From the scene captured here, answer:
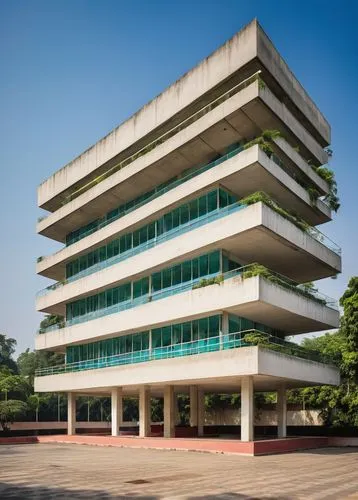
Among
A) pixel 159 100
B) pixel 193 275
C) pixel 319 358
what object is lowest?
pixel 319 358

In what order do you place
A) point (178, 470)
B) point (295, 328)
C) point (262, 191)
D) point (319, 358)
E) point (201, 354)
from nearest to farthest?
point (178, 470), point (201, 354), point (262, 191), point (319, 358), point (295, 328)

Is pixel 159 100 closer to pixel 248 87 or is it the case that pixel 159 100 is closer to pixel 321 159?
pixel 248 87

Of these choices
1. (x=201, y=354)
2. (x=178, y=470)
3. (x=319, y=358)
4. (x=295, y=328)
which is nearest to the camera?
(x=178, y=470)

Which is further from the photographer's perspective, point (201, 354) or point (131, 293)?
point (131, 293)

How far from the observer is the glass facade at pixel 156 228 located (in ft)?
106

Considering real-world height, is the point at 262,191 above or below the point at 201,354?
above

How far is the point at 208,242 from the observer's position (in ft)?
101

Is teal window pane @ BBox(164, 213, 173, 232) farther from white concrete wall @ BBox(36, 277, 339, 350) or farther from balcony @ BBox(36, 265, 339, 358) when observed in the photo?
white concrete wall @ BBox(36, 277, 339, 350)

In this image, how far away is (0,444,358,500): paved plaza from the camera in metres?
13.8

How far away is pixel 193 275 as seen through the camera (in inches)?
1289

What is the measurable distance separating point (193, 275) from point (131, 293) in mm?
6935

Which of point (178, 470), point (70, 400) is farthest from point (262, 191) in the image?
point (70, 400)

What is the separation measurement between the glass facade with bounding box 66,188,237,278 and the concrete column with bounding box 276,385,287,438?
1311 cm

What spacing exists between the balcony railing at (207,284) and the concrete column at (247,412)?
5.49m
